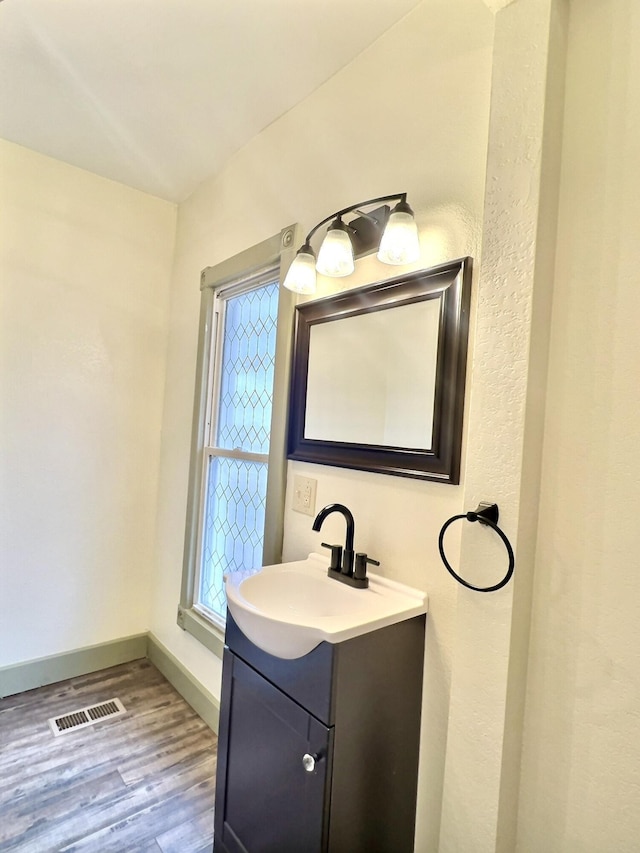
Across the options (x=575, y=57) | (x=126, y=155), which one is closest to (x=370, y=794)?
(x=575, y=57)

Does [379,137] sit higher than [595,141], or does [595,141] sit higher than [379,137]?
[379,137]

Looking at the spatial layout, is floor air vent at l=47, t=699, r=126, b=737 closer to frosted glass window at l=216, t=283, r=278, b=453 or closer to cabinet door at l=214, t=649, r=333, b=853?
cabinet door at l=214, t=649, r=333, b=853

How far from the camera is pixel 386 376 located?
130cm

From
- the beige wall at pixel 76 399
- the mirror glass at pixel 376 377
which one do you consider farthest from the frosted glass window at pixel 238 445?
the beige wall at pixel 76 399

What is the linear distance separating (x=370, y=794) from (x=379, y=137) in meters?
1.82

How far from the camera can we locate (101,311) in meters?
2.34

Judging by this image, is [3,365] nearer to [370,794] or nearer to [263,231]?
[263,231]

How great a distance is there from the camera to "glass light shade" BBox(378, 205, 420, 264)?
44.6 inches

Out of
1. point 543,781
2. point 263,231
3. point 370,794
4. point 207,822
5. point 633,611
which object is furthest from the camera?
point 263,231

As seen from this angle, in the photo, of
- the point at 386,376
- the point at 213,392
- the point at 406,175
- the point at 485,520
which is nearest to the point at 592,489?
the point at 485,520

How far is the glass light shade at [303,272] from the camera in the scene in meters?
1.43

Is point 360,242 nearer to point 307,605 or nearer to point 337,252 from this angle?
point 337,252

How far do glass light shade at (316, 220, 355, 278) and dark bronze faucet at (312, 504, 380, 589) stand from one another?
71 cm

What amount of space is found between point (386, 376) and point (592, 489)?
2.01 feet
